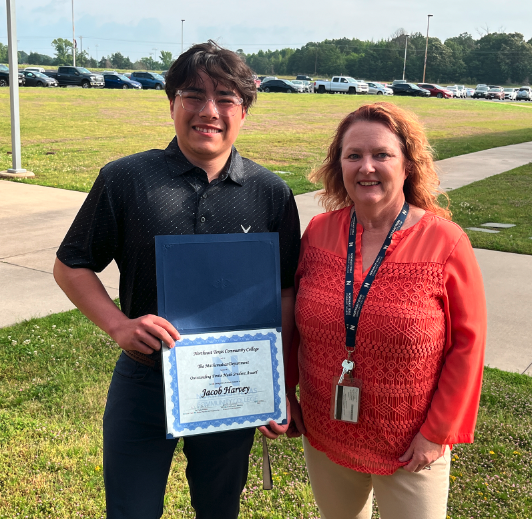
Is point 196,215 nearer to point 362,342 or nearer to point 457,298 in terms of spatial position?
point 362,342

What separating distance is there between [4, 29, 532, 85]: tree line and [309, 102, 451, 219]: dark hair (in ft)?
351

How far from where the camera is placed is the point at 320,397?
6.97 ft

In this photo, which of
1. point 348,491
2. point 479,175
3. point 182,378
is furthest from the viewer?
point 479,175

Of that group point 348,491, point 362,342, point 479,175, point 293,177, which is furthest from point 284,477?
point 479,175

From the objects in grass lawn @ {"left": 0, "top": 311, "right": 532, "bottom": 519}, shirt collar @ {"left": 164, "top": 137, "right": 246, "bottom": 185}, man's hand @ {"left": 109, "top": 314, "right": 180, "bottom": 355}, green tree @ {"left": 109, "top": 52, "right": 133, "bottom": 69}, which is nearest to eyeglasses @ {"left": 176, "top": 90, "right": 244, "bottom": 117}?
shirt collar @ {"left": 164, "top": 137, "right": 246, "bottom": 185}

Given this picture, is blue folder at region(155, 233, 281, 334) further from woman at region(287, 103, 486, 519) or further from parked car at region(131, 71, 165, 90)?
parked car at region(131, 71, 165, 90)

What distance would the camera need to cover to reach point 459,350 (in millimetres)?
1975

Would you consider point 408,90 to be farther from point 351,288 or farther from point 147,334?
point 147,334

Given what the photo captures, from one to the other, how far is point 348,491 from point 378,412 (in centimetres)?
38

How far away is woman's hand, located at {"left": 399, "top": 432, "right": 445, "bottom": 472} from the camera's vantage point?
78.4 inches

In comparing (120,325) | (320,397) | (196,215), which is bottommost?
(320,397)

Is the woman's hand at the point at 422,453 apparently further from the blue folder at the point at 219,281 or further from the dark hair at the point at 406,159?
the dark hair at the point at 406,159

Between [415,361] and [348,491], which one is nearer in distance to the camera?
[415,361]

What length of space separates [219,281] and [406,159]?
0.79 metres
